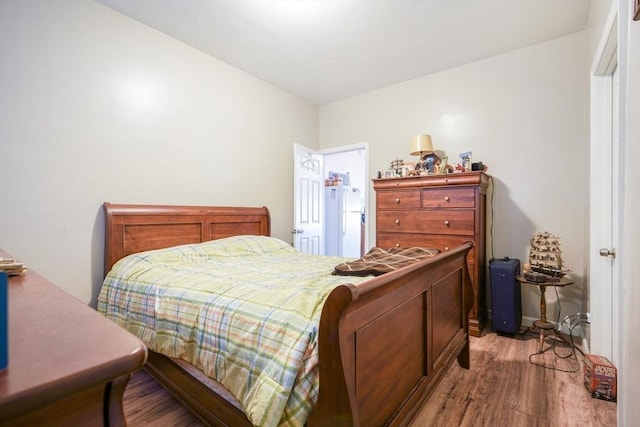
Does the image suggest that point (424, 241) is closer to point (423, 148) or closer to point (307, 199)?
point (423, 148)

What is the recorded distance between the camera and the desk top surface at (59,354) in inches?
15.7

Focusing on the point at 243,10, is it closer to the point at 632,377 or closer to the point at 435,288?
the point at 435,288

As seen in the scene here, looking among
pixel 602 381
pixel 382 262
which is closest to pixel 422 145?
pixel 382 262

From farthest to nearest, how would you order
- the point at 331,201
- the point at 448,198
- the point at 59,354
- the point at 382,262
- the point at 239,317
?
the point at 331,201 → the point at 448,198 → the point at 382,262 → the point at 239,317 → the point at 59,354

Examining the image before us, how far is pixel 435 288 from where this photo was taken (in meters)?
1.74

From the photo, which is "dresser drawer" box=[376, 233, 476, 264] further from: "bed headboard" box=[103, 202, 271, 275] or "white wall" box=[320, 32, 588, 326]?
"bed headboard" box=[103, 202, 271, 275]

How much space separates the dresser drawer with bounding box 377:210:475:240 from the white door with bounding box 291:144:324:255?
3.86ft

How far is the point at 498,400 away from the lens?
1782 mm

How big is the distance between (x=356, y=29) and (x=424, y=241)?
6.87 feet

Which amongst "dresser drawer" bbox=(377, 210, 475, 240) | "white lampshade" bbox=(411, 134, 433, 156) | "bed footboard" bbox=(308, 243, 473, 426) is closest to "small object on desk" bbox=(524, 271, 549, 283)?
"dresser drawer" bbox=(377, 210, 475, 240)

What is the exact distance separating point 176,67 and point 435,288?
2.99m

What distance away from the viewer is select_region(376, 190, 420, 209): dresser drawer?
3.12m

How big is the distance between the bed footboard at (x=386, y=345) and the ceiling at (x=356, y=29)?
79.4 inches

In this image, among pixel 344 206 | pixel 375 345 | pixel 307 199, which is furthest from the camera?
pixel 344 206
